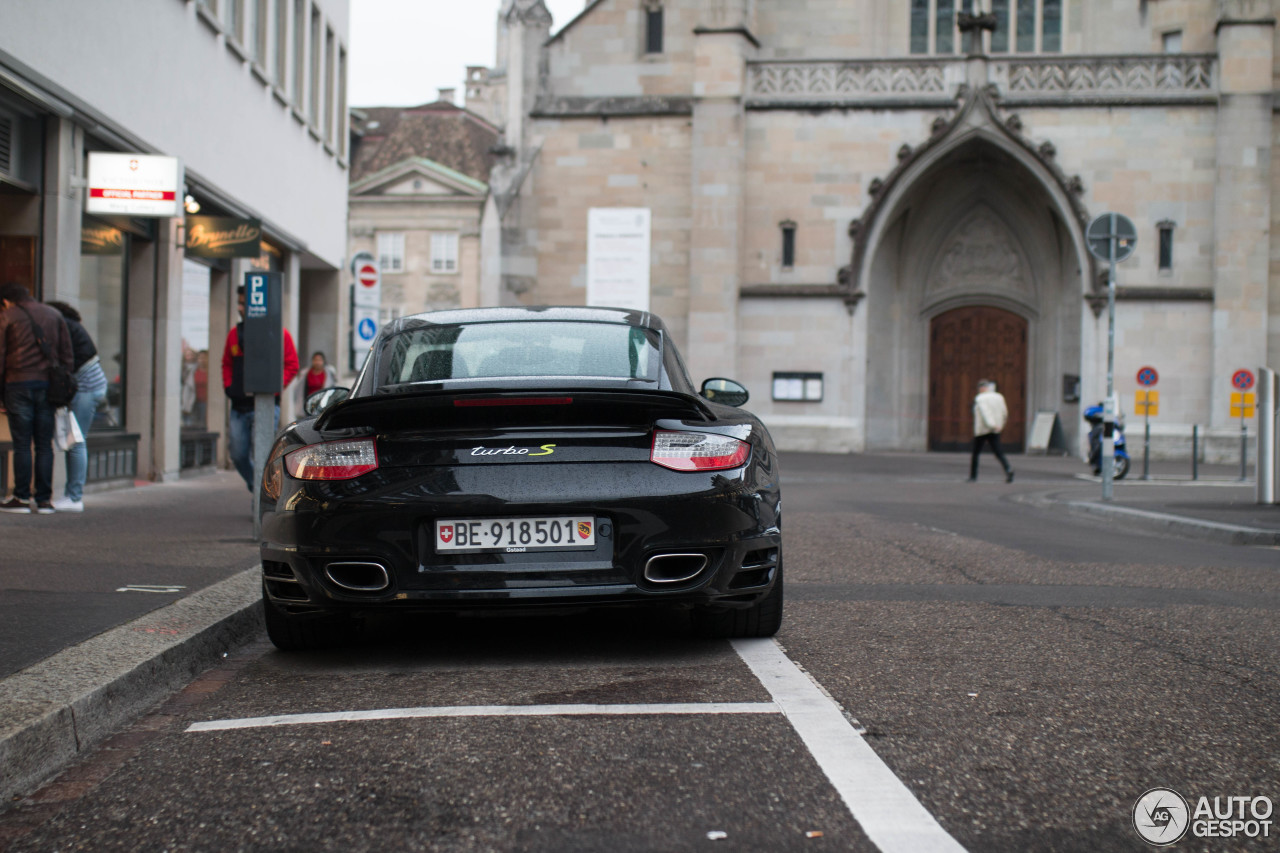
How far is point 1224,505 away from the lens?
15031 mm

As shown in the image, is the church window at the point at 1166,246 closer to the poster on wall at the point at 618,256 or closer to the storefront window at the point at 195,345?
the poster on wall at the point at 618,256

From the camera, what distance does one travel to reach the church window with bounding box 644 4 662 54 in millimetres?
32719

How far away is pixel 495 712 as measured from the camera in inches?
170

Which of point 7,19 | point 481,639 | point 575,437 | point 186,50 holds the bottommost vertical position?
point 481,639

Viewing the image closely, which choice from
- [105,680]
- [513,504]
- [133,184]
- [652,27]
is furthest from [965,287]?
[105,680]

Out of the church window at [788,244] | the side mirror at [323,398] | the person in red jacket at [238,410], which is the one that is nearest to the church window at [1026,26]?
the church window at [788,244]

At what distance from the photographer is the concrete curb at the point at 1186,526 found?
11680 millimetres

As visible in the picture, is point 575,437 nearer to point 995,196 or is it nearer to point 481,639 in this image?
point 481,639

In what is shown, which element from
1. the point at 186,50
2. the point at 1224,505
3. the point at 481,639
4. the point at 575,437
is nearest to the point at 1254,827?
the point at 575,437

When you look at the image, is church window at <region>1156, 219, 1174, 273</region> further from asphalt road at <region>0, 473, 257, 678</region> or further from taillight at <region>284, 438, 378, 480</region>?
taillight at <region>284, 438, 378, 480</region>

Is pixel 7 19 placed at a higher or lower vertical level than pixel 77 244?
higher

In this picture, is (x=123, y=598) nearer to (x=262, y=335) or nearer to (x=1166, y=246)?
(x=262, y=335)

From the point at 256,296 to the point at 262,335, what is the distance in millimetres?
271

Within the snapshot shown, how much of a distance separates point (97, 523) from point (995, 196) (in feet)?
88.3
